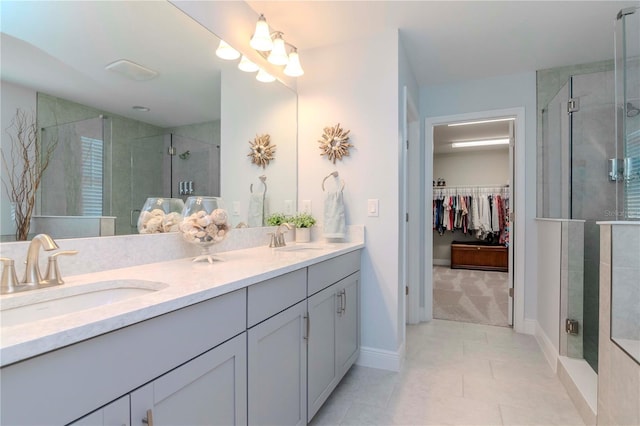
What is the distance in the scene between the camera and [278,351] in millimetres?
1334

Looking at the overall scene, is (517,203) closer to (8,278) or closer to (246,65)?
(246,65)

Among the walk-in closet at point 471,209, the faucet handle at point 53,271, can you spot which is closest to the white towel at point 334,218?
the faucet handle at point 53,271

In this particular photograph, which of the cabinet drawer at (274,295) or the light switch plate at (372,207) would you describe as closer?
the cabinet drawer at (274,295)

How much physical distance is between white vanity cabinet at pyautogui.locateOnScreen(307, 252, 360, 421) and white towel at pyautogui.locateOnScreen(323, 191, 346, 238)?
218 millimetres

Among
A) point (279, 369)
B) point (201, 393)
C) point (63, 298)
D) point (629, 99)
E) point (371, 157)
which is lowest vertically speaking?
point (279, 369)

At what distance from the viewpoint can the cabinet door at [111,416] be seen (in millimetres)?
661

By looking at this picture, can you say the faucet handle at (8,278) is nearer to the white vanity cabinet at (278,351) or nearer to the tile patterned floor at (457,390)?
the white vanity cabinet at (278,351)

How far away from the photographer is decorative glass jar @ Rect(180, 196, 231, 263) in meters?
1.43

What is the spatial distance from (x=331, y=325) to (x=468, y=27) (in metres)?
2.29

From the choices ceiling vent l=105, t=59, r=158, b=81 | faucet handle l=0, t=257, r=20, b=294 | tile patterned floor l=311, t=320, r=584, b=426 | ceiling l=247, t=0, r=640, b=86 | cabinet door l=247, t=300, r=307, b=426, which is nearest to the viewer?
faucet handle l=0, t=257, r=20, b=294

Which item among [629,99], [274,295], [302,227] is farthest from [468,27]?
[274,295]

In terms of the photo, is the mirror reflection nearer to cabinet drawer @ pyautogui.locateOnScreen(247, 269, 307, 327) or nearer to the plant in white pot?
the plant in white pot

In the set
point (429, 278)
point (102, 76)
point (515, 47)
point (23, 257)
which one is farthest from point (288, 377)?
point (515, 47)

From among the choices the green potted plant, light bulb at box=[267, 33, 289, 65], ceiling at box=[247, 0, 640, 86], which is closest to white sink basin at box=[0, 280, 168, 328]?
the green potted plant
